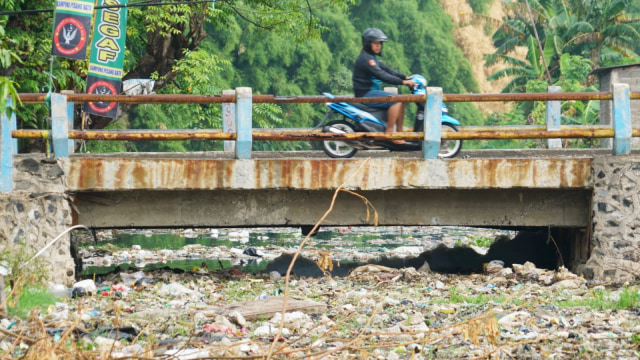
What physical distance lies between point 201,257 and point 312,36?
6.35 m

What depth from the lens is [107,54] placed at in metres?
13.0

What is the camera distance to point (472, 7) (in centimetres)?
4678

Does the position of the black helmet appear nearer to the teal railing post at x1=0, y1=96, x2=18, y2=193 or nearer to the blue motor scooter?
the blue motor scooter

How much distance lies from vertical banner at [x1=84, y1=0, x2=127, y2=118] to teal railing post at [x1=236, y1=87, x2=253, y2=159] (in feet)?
14.6

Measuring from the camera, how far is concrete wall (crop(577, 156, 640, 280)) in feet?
30.4

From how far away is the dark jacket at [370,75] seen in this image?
32.1ft

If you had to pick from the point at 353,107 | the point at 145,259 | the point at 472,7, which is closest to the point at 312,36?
the point at 145,259

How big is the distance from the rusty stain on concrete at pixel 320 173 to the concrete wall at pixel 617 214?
0.67ft

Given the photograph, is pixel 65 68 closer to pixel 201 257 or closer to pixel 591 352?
pixel 201 257

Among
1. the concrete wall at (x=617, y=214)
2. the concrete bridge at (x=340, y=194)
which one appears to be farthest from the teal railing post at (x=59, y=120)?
the concrete wall at (x=617, y=214)

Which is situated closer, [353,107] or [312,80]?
[353,107]

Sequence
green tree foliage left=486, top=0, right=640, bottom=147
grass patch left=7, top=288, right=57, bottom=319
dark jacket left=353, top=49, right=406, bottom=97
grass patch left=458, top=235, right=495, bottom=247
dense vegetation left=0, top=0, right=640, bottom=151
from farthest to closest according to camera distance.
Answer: green tree foliage left=486, top=0, right=640, bottom=147, grass patch left=458, top=235, right=495, bottom=247, dense vegetation left=0, top=0, right=640, bottom=151, dark jacket left=353, top=49, right=406, bottom=97, grass patch left=7, top=288, right=57, bottom=319

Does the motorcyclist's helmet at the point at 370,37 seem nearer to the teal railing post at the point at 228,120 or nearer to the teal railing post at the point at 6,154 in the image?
the teal railing post at the point at 228,120

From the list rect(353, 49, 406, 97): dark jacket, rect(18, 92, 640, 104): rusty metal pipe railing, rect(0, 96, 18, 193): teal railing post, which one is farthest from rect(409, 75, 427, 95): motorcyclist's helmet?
rect(0, 96, 18, 193): teal railing post
